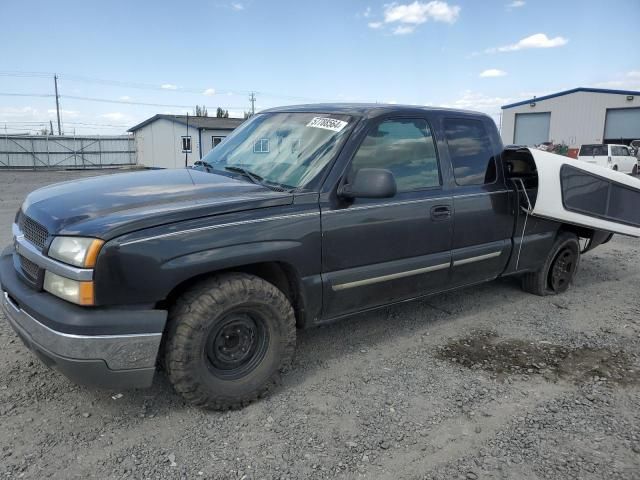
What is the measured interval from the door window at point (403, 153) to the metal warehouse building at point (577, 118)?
129 ft

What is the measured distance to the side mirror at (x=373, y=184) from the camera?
3.25 m

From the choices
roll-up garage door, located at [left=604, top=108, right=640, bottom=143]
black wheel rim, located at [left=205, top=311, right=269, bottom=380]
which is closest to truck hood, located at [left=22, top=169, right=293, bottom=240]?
black wheel rim, located at [left=205, top=311, right=269, bottom=380]

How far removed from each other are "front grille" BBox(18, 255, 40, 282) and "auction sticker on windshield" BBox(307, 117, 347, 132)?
2.08 meters

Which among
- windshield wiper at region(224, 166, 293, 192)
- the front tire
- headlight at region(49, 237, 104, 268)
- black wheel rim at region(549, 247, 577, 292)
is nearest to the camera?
headlight at region(49, 237, 104, 268)

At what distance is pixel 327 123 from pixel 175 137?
33157 mm

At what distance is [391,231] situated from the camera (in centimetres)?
368

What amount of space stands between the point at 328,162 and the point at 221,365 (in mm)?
1498

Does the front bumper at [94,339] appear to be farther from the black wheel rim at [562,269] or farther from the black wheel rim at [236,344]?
the black wheel rim at [562,269]

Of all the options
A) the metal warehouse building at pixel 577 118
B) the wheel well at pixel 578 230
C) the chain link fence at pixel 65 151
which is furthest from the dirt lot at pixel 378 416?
the metal warehouse building at pixel 577 118

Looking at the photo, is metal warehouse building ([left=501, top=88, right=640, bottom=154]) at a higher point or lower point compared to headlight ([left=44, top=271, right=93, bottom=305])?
higher

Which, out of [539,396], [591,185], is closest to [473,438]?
[539,396]

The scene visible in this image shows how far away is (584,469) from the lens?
2.62 m

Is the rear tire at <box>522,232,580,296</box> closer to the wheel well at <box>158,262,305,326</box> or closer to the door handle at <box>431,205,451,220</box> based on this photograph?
the door handle at <box>431,205,451,220</box>

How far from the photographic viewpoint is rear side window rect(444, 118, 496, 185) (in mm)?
4234
